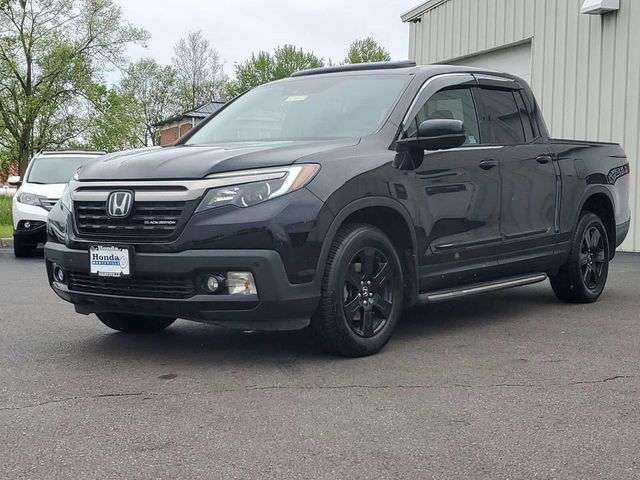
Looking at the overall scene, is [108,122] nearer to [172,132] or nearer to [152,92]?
[172,132]

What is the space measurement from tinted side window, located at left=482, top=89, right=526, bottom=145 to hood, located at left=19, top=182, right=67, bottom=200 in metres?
8.11

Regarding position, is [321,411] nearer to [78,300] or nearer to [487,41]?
[78,300]

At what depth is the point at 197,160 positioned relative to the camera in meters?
4.98

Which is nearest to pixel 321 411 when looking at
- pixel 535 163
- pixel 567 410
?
pixel 567 410

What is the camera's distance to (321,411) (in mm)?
4094

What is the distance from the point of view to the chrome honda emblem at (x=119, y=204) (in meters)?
4.96

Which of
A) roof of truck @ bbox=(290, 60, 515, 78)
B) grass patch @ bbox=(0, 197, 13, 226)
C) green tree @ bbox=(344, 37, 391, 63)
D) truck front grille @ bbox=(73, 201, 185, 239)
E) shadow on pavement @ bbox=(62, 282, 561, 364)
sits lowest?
grass patch @ bbox=(0, 197, 13, 226)

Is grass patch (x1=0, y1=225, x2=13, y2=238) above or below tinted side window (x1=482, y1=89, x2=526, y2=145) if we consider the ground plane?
below

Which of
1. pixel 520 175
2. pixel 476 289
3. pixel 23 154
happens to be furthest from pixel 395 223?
pixel 23 154

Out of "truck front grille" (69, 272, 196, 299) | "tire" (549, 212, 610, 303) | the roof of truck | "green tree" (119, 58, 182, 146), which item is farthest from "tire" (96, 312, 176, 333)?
"green tree" (119, 58, 182, 146)

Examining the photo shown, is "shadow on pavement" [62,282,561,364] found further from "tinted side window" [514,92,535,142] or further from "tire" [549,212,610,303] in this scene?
"tinted side window" [514,92,535,142]

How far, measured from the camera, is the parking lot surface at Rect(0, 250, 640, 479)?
3396mm

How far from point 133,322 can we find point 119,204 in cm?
126

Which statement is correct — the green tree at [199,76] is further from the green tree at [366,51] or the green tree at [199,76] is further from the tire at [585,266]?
the tire at [585,266]
